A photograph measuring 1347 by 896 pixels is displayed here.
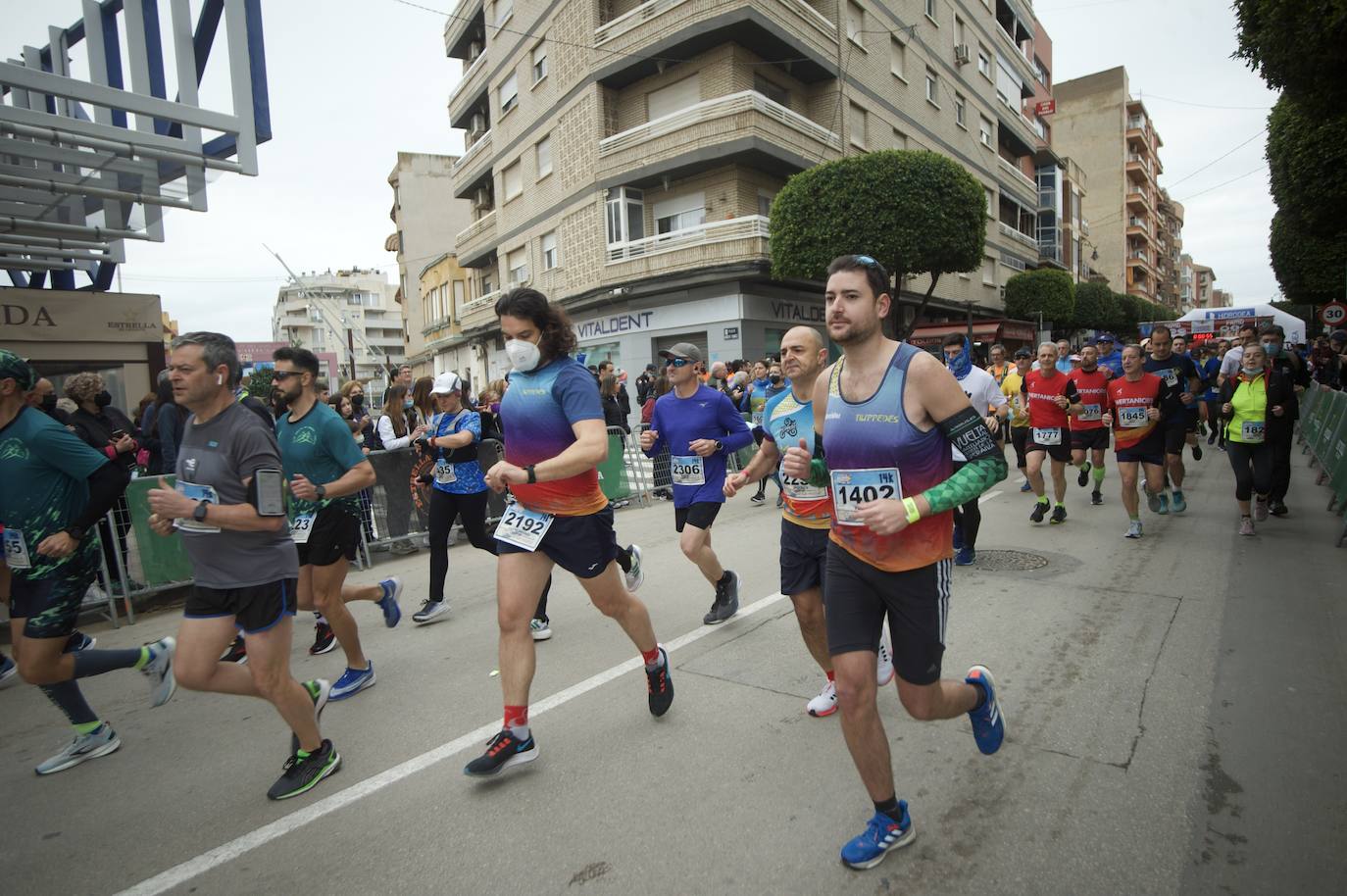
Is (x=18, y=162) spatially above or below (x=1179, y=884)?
above

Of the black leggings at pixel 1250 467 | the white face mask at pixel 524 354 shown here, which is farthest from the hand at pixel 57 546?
the black leggings at pixel 1250 467

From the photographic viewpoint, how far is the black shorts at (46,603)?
3.38 meters

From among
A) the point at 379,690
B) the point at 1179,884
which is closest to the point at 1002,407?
the point at 1179,884

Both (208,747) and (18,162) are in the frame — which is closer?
(208,747)

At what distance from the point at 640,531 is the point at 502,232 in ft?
76.3

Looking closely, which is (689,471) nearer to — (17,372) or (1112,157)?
(17,372)

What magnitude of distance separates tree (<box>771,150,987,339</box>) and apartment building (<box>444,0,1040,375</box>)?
61.5 inches

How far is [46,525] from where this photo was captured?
135 inches

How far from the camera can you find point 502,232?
29109 mm

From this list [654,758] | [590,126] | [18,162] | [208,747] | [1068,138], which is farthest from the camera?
[1068,138]

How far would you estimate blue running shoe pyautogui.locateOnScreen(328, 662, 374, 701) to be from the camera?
13.8ft

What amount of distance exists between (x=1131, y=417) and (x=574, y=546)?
651 cm

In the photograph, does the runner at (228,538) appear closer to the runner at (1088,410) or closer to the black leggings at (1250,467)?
the runner at (1088,410)

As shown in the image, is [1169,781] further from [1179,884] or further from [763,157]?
[763,157]
